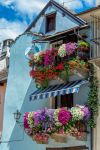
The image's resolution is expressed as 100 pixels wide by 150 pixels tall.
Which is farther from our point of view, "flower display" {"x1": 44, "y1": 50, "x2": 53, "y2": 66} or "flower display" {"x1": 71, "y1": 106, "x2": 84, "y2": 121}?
"flower display" {"x1": 44, "y1": 50, "x2": 53, "y2": 66}

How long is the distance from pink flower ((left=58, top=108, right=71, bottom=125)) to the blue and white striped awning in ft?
3.47

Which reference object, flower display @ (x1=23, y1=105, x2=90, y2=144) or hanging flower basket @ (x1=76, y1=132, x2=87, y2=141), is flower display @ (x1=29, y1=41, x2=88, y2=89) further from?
hanging flower basket @ (x1=76, y1=132, x2=87, y2=141)

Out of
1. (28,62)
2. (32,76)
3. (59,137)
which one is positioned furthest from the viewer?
(28,62)

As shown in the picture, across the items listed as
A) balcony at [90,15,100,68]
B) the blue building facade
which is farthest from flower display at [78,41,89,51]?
the blue building facade

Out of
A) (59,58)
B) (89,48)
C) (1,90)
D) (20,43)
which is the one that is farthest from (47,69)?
(1,90)

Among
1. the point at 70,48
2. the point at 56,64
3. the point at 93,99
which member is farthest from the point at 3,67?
the point at 93,99

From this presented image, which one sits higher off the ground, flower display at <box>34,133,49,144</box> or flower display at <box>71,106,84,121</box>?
flower display at <box>71,106,84,121</box>

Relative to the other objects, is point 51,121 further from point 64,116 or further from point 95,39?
point 95,39

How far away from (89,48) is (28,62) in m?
4.23

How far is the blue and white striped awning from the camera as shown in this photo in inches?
869

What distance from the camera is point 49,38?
24.8 metres

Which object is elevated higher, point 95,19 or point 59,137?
point 95,19

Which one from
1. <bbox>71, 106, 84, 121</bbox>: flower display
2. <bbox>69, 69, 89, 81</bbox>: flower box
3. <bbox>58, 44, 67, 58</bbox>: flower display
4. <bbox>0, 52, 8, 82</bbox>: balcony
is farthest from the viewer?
<bbox>0, 52, 8, 82</bbox>: balcony

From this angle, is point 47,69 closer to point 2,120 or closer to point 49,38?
point 49,38
